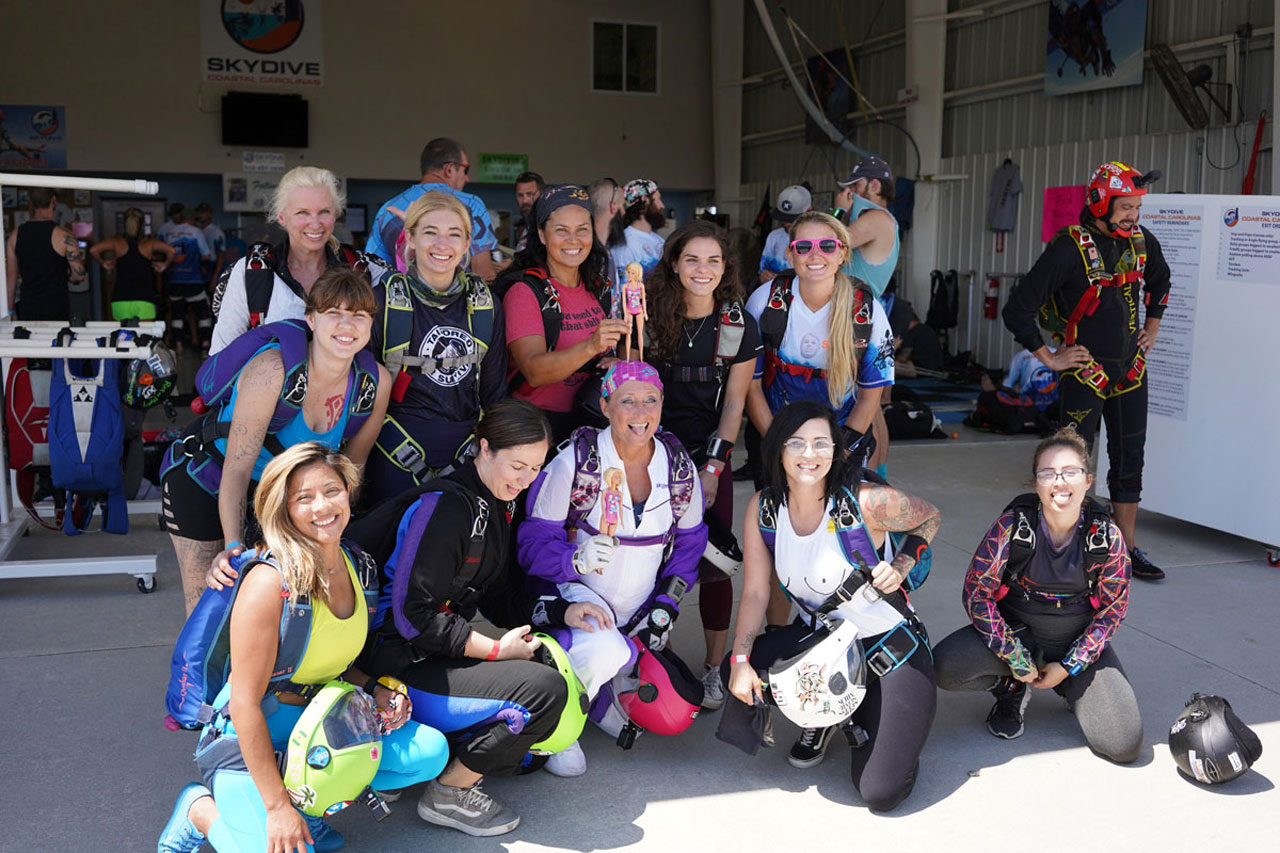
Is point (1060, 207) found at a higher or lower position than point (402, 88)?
lower

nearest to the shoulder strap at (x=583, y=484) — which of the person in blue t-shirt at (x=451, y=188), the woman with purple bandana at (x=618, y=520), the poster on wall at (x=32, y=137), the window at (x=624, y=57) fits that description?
the woman with purple bandana at (x=618, y=520)

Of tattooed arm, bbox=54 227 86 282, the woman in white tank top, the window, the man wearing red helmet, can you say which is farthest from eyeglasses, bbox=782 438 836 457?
the window

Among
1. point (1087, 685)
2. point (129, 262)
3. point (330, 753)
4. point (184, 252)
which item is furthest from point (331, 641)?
point (184, 252)

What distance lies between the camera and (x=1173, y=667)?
396 centimetres

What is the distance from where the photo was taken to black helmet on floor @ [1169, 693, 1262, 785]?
303cm

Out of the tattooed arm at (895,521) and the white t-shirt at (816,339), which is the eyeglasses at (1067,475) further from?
the white t-shirt at (816,339)

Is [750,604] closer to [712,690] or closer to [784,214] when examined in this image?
[712,690]

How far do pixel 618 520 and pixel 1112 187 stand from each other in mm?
2947

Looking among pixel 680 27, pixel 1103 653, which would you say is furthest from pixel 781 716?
pixel 680 27

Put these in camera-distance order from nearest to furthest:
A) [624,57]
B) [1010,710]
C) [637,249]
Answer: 1. [1010,710]
2. [637,249]
3. [624,57]

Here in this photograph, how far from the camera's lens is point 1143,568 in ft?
16.5

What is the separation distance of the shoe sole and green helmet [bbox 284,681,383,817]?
1.06 feet

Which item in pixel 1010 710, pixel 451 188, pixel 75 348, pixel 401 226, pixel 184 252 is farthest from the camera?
pixel 184 252

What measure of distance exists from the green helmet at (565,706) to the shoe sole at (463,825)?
0.20 m
